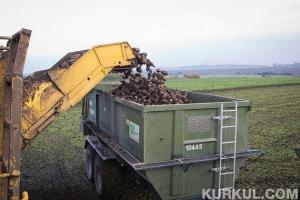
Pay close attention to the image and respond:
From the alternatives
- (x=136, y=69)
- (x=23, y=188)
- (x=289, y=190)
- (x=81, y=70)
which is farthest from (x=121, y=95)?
(x=289, y=190)

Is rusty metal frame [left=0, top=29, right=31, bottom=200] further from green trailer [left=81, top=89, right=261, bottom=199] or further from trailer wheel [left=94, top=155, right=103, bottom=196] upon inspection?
trailer wheel [left=94, top=155, right=103, bottom=196]

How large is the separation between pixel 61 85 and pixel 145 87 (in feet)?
5.97

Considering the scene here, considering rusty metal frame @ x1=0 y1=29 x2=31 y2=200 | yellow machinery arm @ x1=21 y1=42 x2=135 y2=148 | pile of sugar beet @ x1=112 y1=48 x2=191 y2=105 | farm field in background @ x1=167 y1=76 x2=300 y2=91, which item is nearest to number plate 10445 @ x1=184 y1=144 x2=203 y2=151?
pile of sugar beet @ x1=112 y1=48 x2=191 y2=105

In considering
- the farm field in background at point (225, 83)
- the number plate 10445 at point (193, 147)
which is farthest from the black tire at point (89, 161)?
the farm field in background at point (225, 83)

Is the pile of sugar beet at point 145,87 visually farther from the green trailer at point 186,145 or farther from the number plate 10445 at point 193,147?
the number plate 10445 at point 193,147

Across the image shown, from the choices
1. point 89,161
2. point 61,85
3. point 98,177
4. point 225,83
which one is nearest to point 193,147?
point 61,85

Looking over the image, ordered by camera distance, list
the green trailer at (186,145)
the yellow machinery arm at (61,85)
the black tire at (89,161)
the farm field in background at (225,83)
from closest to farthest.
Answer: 1. the green trailer at (186,145)
2. the yellow machinery arm at (61,85)
3. the black tire at (89,161)
4. the farm field in background at (225,83)

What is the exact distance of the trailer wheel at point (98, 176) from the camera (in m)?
7.99

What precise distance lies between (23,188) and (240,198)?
4693 mm

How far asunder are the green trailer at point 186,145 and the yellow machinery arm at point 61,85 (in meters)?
0.76

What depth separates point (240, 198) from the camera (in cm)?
733

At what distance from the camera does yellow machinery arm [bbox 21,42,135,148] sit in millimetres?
6051

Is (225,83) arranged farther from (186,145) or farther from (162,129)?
(162,129)

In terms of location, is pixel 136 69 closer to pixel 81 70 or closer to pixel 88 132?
pixel 81 70
